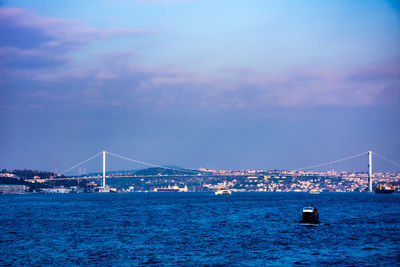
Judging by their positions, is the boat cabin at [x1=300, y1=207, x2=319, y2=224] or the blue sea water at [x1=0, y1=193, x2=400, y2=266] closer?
the blue sea water at [x1=0, y1=193, x2=400, y2=266]

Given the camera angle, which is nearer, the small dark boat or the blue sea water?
the blue sea water

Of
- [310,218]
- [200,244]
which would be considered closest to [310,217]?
[310,218]

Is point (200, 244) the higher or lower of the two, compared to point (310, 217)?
lower

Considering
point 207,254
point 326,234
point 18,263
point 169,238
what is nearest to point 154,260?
point 207,254

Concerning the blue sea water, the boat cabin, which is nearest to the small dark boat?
the boat cabin

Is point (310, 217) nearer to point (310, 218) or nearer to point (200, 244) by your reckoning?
point (310, 218)

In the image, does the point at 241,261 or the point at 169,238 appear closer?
the point at 241,261

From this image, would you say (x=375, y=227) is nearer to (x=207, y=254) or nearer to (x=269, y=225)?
(x=269, y=225)

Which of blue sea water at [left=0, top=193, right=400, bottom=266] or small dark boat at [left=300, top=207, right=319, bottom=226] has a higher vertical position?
small dark boat at [left=300, top=207, right=319, bottom=226]

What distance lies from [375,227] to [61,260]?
31122 millimetres

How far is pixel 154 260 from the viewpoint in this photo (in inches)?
1213

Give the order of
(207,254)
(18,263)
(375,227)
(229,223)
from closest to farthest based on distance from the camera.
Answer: (18,263), (207,254), (375,227), (229,223)

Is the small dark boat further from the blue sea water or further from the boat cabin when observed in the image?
the blue sea water

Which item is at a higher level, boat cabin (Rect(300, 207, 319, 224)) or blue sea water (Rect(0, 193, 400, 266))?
boat cabin (Rect(300, 207, 319, 224))
